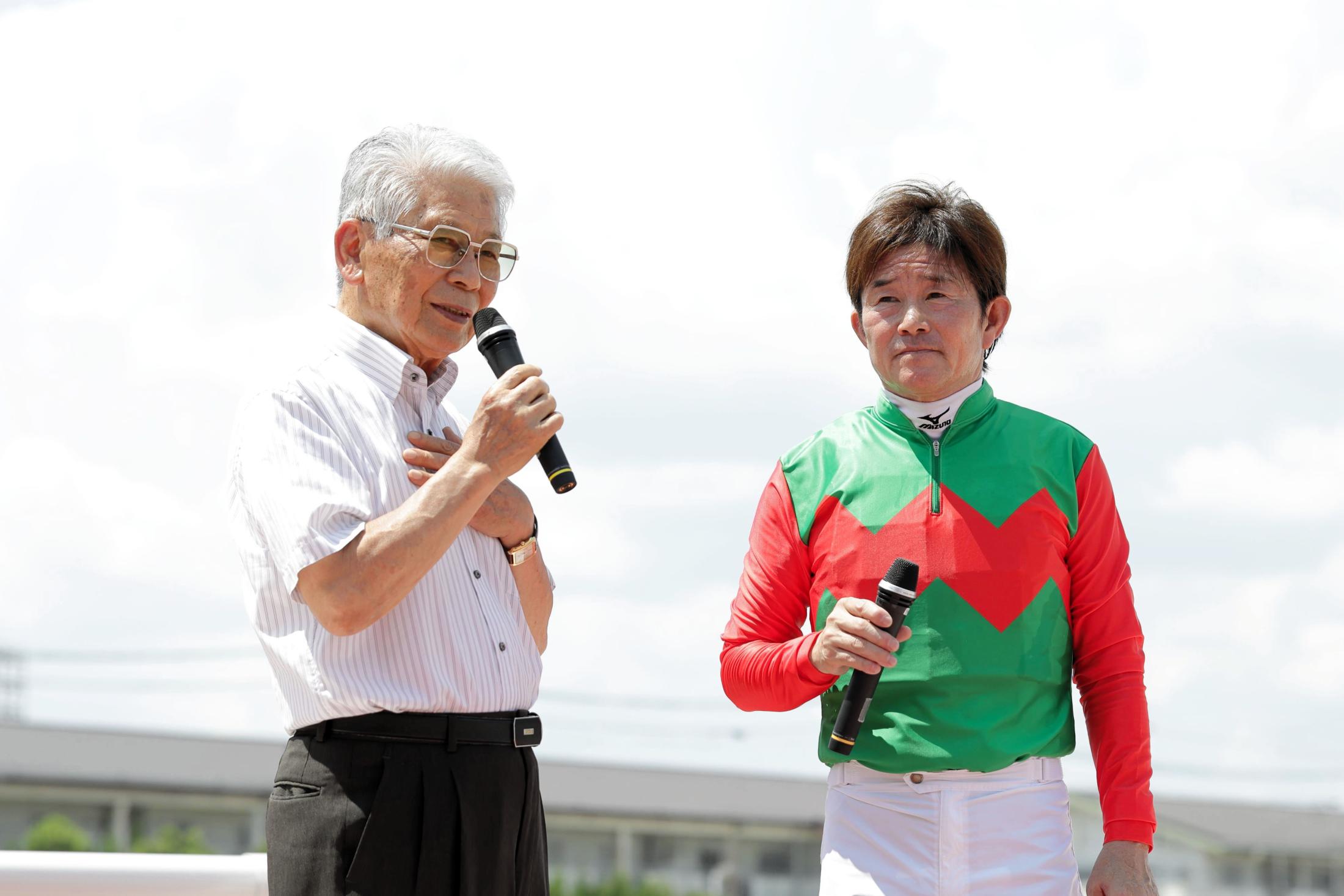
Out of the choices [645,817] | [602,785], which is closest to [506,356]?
[645,817]

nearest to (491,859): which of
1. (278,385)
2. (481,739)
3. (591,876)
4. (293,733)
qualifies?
(481,739)

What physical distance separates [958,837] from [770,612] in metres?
0.53

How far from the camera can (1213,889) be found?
859 inches

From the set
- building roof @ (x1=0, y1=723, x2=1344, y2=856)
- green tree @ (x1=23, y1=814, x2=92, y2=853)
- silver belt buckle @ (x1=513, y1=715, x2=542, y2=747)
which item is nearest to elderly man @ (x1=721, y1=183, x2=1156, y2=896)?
silver belt buckle @ (x1=513, y1=715, x2=542, y2=747)

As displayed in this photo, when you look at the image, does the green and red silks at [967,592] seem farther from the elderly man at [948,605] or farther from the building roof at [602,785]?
the building roof at [602,785]

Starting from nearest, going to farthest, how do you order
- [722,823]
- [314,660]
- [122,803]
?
[314,660], [122,803], [722,823]

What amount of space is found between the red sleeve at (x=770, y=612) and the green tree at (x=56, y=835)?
16579mm

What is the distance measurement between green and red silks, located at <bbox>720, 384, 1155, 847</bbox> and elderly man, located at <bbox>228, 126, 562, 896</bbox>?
19.3 inches

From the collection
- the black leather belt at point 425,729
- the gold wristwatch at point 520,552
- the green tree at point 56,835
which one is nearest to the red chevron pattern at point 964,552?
the gold wristwatch at point 520,552

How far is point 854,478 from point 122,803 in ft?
61.6

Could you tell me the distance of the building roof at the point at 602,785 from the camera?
19547mm

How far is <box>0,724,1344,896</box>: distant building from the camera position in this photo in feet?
63.0

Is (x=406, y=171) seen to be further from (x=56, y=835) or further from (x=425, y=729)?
(x=56, y=835)

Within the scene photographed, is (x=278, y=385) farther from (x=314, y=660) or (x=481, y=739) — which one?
(x=481, y=739)
